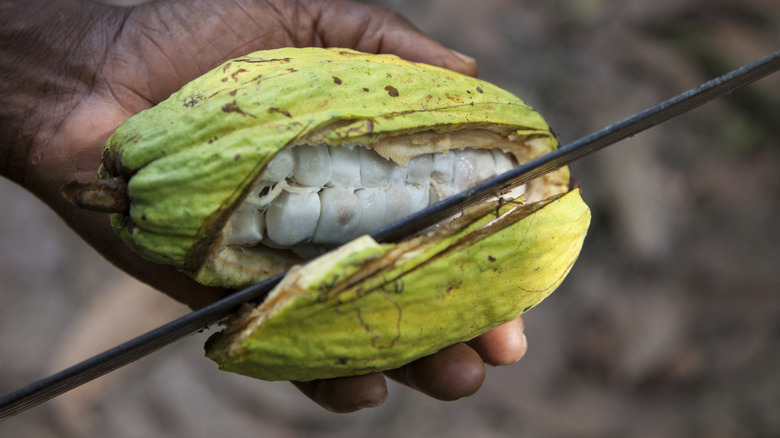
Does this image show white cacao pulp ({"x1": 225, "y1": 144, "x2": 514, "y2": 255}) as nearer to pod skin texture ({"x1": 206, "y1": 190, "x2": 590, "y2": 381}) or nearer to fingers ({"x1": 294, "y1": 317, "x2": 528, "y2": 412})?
pod skin texture ({"x1": 206, "y1": 190, "x2": 590, "y2": 381})

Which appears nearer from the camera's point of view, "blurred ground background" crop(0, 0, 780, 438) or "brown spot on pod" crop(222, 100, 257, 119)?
"brown spot on pod" crop(222, 100, 257, 119)

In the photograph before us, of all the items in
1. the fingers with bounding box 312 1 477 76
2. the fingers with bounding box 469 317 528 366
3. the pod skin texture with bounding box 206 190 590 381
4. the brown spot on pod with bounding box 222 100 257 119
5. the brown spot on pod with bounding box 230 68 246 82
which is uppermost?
the brown spot on pod with bounding box 230 68 246 82

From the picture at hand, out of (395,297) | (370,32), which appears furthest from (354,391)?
(370,32)

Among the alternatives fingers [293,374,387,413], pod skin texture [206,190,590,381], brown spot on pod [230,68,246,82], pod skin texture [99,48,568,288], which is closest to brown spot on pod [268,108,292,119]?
pod skin texture [99,48,568,288]

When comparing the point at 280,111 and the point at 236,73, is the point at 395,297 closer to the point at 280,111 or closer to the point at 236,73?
the point at 280,111

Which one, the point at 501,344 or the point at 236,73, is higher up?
the point at 236,73

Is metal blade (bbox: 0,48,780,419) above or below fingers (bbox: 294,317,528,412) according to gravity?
above

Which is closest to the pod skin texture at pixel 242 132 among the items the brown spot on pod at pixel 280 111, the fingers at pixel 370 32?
the brown spot on pod at pixel 280 111
